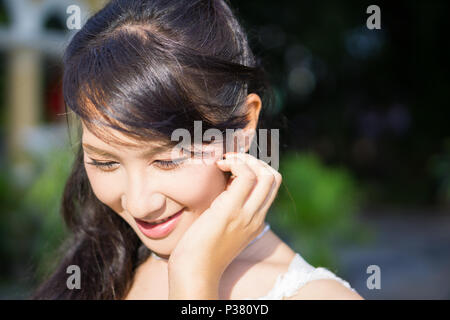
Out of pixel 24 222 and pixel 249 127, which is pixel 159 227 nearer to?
pixel 249 127

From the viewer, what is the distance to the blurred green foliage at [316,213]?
5.27 meters

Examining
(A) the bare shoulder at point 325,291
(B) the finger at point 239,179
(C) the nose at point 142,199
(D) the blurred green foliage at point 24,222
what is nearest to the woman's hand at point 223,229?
(B) the finger at point 239,179

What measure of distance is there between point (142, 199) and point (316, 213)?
14.1 ft

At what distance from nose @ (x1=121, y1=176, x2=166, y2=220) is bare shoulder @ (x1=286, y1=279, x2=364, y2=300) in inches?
19.8

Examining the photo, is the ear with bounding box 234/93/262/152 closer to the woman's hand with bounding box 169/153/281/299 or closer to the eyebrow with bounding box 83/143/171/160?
the woman's hand with bounding box 169/153/281/299

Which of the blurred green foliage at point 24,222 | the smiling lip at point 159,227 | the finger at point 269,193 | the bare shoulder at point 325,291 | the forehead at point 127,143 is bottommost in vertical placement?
the blurred green foliage at point 24,222

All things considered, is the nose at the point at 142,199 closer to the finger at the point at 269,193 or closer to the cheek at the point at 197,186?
the cheek at the point at 197,186

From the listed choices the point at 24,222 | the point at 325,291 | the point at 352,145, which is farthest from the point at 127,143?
the point at 352,145

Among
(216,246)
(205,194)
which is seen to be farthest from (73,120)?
(216,246)

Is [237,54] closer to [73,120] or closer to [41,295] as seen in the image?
[73,120]

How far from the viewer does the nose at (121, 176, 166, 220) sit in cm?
136

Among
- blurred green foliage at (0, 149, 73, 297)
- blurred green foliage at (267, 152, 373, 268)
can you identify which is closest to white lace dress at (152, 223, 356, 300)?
blurred green foliage at (267, 152, 373, 268)

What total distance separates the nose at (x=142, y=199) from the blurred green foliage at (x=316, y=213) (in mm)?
3739

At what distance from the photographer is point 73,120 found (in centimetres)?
174
